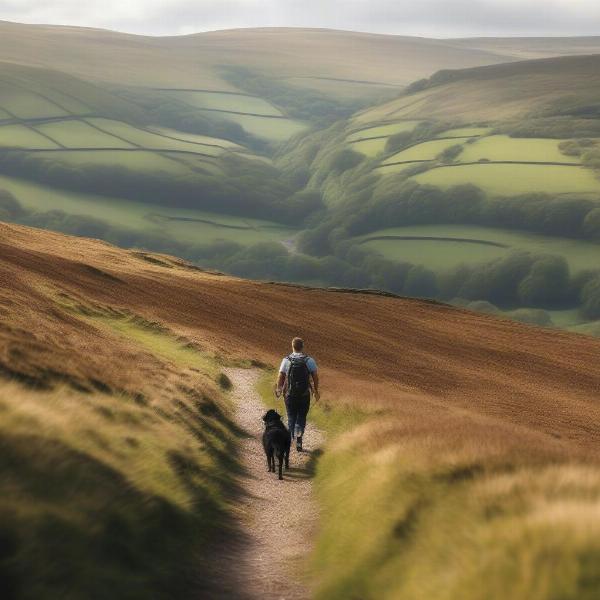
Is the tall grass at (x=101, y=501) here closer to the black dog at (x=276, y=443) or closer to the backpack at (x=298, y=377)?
the black dog at (x=276, y=443)

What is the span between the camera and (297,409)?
65.7ft

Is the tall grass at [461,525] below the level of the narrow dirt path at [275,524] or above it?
above

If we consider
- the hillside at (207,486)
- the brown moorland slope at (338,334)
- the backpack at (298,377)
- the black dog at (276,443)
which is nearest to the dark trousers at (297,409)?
the backpack at (298,377)

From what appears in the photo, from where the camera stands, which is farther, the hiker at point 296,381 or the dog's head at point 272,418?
the hiker at point 296,381

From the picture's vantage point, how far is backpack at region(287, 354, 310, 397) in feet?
64.7

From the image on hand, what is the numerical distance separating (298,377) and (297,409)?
0.81m

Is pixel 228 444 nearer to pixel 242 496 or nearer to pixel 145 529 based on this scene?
pixel 242 496

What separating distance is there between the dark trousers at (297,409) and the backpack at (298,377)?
126mm

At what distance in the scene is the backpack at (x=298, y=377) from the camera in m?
19.7

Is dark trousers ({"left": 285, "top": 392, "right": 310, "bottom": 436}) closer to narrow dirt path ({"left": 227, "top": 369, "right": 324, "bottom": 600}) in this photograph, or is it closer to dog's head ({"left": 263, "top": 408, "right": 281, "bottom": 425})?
narrow dirt path ({"left": 227, "top": 369, "right": 324, "bottom": 600})

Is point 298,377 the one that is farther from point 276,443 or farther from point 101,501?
point 101,501

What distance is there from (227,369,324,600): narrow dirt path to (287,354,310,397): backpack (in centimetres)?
147

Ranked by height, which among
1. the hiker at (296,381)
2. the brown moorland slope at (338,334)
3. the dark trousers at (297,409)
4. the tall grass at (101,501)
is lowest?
the brown moorland slope at (338,334)

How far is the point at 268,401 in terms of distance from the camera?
29734 millimetres
